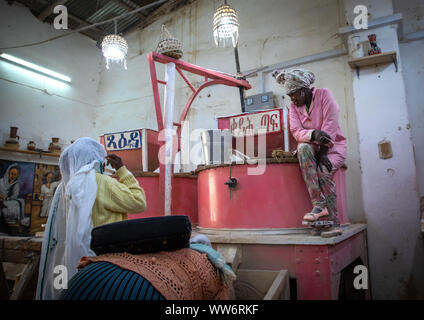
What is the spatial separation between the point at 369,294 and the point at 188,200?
2.64m

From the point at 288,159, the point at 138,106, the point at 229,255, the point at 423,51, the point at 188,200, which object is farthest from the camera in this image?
the point at 138,106

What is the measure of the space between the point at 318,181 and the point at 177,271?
1.78m

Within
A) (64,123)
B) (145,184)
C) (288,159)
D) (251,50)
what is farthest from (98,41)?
(288,159)

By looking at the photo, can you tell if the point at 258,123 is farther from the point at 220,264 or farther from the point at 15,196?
the point at 15,196

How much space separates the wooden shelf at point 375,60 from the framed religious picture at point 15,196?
22.2ft

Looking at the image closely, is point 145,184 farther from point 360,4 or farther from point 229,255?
point 360,4

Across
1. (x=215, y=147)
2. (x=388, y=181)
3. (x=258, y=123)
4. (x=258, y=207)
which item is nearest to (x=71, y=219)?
(x=258, y=207)

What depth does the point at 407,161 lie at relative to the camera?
3.92 metres

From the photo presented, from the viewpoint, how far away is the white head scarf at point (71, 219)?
6.40 feet

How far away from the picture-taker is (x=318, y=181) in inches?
104

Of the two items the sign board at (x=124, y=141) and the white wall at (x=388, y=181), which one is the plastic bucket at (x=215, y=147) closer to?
the sign board at (x=124, y=141)

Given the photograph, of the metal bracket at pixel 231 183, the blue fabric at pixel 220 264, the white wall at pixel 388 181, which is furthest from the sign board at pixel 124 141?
the white wall at pixel 388 181

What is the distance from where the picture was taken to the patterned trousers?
261cm

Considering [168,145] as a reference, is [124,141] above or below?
above
